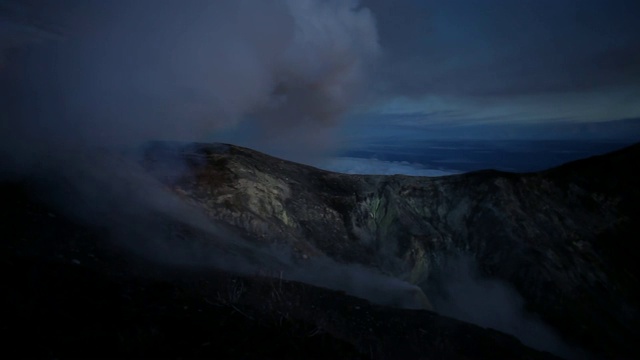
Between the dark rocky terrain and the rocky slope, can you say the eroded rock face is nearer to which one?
the dark rocky terrain

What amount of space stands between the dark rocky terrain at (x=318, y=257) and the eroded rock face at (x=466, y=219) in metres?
0.10

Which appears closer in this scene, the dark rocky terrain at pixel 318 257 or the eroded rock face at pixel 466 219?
the dark rocky terrain at pixel 318 257

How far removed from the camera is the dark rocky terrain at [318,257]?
5957 millimetres

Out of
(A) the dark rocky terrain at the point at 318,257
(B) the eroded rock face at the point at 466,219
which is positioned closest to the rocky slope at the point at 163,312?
(A) the dark rocky terrain at the point at 318,257

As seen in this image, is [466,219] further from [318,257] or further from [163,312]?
[163,312]

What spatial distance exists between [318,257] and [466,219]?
13.4 m

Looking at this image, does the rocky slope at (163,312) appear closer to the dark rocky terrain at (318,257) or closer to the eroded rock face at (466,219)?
the dark rocky terrain at (318,257)

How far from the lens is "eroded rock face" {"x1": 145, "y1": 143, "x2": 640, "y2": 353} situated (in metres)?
18.5

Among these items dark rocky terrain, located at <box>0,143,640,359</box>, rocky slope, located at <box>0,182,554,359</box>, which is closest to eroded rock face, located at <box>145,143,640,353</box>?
dark rocky terrain, located at <box>0,143,640,359</box>

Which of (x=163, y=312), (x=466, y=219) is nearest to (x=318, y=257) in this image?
(x=163, y=312)

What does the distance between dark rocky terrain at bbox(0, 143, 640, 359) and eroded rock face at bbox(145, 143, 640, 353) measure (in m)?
0.10

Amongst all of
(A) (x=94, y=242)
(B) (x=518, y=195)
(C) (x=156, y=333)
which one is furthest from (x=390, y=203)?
(C) (x=156, y=333)

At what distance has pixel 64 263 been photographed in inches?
302

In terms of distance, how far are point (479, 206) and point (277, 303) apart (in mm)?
20822
